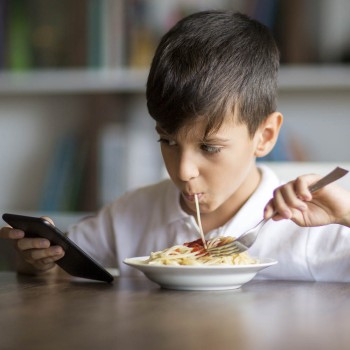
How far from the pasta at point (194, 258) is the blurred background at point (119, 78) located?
1286mm

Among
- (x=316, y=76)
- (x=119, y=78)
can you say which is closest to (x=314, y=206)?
(x=316, y=76)

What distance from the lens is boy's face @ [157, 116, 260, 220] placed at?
123cm

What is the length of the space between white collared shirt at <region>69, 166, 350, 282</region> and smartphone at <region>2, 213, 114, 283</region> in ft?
0.96

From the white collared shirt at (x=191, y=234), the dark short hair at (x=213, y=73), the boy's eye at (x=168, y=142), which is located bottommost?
the white collared shirt at (x=191, y=234)

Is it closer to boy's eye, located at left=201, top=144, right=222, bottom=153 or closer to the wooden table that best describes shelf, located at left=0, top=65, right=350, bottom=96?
boy's eye, located at left=201, top=144, right=222, bottom=153

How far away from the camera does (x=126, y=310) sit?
885 millimetres

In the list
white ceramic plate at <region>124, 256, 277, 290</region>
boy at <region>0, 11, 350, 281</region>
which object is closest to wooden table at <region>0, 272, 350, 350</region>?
white ceramic plate at <region>124, 256, 277, 290</region>

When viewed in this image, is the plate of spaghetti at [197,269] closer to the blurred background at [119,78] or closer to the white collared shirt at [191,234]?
the white collared shirt at [191,234]

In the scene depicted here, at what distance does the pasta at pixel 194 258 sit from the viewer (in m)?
1.07

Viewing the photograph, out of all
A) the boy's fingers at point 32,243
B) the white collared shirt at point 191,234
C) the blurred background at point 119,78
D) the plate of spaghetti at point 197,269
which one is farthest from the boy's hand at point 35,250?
the blurred background at point 119,78

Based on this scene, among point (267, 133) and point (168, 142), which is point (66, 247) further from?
point (267, 133)

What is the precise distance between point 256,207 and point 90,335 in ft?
2.38

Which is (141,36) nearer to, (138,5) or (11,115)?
(138,5)

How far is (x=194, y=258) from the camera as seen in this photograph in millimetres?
1090
